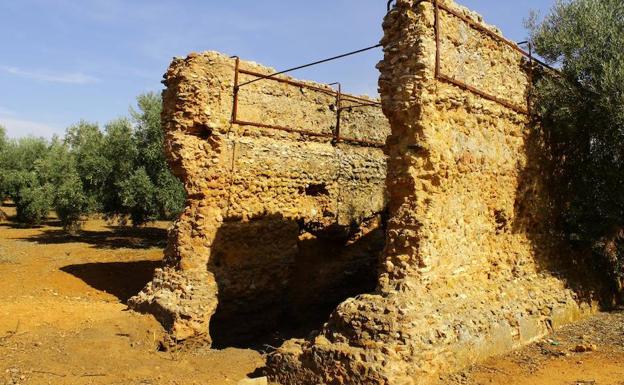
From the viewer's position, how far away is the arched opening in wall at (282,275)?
1007cm

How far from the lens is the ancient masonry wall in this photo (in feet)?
20.7

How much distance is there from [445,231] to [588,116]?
4.34m

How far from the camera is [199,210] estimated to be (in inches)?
376

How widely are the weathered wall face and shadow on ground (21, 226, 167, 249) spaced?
383 inches

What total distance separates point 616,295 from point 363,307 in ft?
21.8

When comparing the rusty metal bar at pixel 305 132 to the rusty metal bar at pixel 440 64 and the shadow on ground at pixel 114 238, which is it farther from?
the shadow on ground at pixel 114 238

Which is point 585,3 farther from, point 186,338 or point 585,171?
point 186,338

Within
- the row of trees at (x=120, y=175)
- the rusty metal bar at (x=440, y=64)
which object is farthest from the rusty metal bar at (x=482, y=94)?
the row of trees at (x=120, y=175)

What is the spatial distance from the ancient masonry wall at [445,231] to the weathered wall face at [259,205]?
3.02m

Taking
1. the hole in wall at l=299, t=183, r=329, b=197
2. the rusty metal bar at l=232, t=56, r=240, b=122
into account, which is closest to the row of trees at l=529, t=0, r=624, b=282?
the hole in wall at l=299, t=183, r=329, b=197

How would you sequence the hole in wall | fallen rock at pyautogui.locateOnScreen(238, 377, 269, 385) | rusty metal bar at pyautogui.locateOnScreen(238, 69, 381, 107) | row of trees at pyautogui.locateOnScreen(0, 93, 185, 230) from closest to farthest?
fallen rock at pyautogui.locateOnScreen(238, 377, 269, 385) → rusty metal bar at pyautogui.locateOnScreen(238, 69, 381, 107) → the hole in wall → row of trees at pyautogui.locateOnScreen(0, 93, 185, 230)

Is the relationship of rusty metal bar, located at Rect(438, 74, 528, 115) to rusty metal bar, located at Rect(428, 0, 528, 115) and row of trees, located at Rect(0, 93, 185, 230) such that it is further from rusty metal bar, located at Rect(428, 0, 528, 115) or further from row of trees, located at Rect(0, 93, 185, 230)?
row of trees, located at Rect(0, 93, 185, 230)

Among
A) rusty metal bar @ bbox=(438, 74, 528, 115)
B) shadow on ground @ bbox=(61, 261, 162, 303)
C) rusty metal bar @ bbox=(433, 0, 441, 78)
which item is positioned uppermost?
rusty metal bar @ bbox=(433, 0, 441, 78)

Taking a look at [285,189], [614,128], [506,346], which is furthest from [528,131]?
[285,189]
